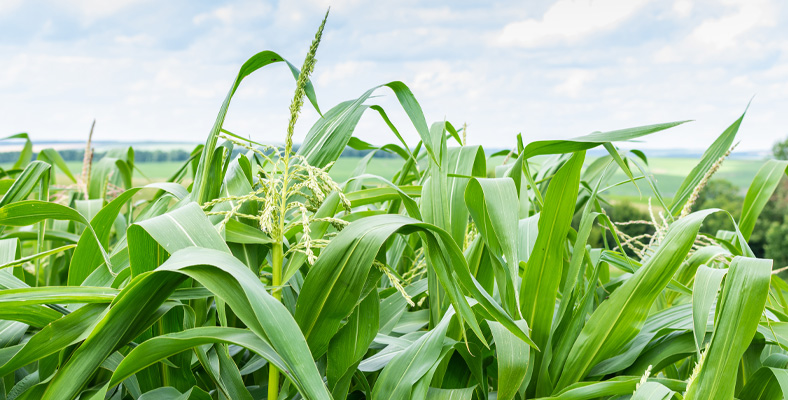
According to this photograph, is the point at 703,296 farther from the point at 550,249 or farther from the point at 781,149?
the point at 781,149

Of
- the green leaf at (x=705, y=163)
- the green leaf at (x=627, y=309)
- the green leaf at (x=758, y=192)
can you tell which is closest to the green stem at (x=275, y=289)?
the green leaf at (x=627, y=309)

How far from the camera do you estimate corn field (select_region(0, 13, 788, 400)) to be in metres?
0.44

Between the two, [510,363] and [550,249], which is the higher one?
[550,249]

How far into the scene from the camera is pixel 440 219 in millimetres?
683

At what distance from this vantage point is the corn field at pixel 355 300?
1.45 feet

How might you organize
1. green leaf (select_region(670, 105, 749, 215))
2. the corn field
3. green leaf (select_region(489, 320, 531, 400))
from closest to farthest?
the corn field → green leaf (select_region(489, 320, 531, 400)) → green leaf (select_region(670, 105, 749, 215))

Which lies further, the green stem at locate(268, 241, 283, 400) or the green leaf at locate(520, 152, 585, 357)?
the green leaf at locate(520, 152, 585, 357)

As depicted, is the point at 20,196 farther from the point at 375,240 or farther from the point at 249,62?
the point at 375,240

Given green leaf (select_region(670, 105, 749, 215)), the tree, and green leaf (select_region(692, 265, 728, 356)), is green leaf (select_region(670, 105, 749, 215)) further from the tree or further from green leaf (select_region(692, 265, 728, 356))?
the tree

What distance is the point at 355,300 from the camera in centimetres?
48

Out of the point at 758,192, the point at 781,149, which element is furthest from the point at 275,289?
the point at 781,149

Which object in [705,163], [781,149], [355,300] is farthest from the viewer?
[781,149]

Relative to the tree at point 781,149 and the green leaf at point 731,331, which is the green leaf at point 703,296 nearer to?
the green leaf at point 731,331

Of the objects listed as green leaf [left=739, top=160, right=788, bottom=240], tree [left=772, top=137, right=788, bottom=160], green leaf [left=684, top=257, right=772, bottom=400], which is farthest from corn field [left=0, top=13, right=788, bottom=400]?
tree [left=772, top=137, right=788, bottom=160]
